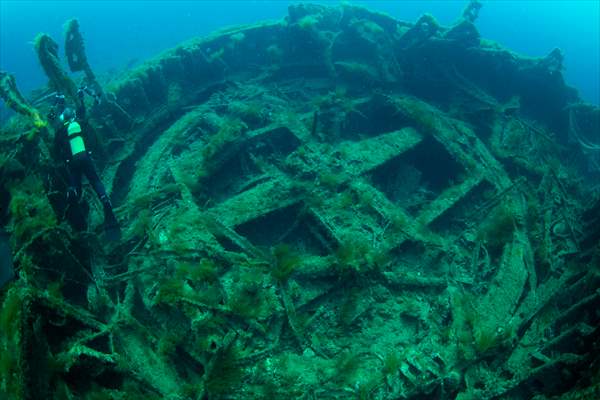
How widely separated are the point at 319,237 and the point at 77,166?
139 inches

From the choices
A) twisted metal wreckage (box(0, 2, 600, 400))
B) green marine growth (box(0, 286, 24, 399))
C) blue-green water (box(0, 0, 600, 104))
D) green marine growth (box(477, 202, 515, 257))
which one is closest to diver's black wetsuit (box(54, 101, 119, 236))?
twisted metal wreckage (box(0, 2, 600, 400))

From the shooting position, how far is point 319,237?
17.6ft

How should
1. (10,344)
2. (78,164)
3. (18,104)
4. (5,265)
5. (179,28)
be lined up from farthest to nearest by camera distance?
(179,28)
(18,104)
(78,164)
(5,265)
(10,344)

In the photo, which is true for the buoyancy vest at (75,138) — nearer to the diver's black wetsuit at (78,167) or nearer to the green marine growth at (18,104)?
the diver's black wetsuit at (78,167)

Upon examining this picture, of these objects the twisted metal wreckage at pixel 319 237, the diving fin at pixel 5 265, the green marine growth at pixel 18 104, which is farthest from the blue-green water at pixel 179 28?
the diving fin at pixel 5 265

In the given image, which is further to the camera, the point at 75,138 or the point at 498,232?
the point at 498,232

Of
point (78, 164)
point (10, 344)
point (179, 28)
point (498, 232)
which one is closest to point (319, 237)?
point (498, 232)

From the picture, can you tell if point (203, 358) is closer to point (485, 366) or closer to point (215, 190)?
point (485, 366)

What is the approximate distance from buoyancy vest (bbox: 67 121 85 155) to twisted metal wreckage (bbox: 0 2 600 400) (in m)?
0.39

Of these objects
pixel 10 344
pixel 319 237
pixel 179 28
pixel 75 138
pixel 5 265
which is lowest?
pixel 10 344

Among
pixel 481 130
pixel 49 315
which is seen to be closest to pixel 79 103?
pixel 49 315

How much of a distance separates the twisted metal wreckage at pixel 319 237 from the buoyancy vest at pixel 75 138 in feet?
1.27

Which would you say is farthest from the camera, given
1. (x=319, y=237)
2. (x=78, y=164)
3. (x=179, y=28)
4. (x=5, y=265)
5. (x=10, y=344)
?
(x=179, y=28)

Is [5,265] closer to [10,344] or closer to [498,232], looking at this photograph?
[10,344]
